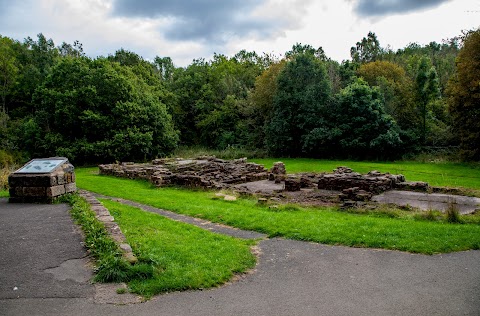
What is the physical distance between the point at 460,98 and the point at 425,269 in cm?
2594

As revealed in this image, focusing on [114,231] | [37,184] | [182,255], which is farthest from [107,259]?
[37,184]

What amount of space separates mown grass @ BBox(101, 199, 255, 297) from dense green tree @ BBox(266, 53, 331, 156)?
27.2 metres

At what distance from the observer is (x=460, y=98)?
28.1m

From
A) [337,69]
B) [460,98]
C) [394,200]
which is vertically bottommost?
[394,200]

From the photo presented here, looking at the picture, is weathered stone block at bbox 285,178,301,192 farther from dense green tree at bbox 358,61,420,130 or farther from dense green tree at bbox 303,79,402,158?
dense green tree at bbox 358,61,420,130

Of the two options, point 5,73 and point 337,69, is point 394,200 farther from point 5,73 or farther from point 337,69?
point 5,73

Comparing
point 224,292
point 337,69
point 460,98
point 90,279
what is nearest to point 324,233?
point 224,292

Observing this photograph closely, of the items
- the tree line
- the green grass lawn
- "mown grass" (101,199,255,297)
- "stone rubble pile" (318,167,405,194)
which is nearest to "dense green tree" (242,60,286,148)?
the tree line

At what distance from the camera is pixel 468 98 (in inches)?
1087

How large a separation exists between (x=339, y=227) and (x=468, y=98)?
23.7 m

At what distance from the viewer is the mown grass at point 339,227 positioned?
8.08m

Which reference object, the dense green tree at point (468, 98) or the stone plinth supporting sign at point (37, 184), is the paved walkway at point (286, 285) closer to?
the stone plinth supporting sign at point (37, 184)

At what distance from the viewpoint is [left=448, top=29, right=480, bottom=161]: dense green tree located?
86.0 feet

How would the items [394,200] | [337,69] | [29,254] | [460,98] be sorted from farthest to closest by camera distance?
[337,69]
[460,98]
[394,200]
[29,254]
